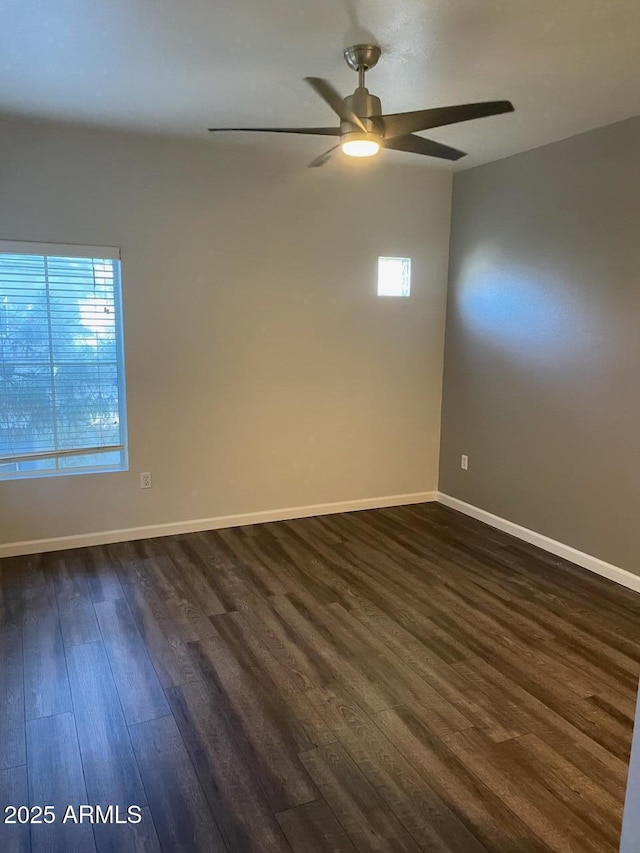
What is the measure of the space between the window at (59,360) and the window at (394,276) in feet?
6.26

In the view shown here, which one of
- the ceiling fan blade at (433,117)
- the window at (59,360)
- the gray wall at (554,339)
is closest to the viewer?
the ceiling fan blade at (433,117)

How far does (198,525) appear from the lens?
416 centimetres

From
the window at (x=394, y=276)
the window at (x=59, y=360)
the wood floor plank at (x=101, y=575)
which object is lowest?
the wood floor plank at (x=101, y=575)

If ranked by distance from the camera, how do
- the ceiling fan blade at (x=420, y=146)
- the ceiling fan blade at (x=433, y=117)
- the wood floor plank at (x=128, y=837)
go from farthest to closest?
the ceiling fan blade at (x=420, y=146), the ceiling fan blade at (x=433, y=117), the wood floor plank at (x=128, y=837)

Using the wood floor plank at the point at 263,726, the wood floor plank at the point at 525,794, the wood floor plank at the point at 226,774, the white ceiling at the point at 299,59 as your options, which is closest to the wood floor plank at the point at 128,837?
the wood floor plank at the point at 226,774

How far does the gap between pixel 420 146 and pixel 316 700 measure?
240 cm

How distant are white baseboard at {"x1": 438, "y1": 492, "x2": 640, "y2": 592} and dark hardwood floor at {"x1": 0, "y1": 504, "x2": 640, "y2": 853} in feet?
0.25

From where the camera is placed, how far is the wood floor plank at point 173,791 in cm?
169

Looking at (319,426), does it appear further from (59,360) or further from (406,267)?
(59,360)

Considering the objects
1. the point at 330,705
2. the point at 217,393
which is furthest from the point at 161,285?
the point at 330,705

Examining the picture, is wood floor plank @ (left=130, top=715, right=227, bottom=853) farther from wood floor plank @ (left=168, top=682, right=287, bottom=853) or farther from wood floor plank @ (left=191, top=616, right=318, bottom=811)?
wood floor plank @ (left=191, top=616, right=318, bottom=811)

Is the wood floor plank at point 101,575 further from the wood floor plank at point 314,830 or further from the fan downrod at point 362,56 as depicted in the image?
the fan downrod at point 362,56

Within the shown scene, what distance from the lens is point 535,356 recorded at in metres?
3.88

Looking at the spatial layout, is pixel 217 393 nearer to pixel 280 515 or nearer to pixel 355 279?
pixel 280 515
